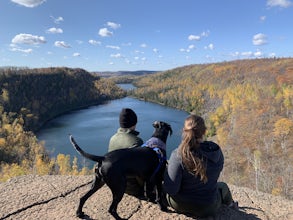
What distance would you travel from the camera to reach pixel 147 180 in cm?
496

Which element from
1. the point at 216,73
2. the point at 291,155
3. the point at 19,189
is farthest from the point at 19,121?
the point at 216,73

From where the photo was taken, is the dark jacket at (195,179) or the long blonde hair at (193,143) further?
the dark jacket at (195,179)

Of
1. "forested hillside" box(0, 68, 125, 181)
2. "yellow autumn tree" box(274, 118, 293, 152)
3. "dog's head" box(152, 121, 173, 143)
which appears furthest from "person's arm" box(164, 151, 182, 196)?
"yellow autumn tree" box(274, 118, 293, 152)

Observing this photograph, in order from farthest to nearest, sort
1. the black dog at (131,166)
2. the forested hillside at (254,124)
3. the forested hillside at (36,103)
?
the forested hillside at (36,103)
the forested hillside at (254,124)
the black dog at (131,166)

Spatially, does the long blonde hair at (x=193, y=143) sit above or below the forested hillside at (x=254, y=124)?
above

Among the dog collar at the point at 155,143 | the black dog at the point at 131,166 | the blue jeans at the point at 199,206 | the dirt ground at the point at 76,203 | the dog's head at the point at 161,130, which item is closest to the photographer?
the black dog at the point at 131,166

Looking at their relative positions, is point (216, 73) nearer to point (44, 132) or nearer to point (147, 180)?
point (44, 132)

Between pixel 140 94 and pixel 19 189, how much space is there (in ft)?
539

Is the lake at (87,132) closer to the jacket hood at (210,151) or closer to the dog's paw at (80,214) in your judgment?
the dog's paw at (80,214)

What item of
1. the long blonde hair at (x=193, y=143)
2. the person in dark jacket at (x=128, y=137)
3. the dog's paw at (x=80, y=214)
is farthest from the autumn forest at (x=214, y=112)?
the long blonde hair at (x=193, y=143)

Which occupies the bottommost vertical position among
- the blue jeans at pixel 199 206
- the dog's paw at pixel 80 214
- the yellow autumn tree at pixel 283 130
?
the yellow autumn tree at pixel 283 130

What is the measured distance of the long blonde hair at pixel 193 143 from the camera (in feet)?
13.7

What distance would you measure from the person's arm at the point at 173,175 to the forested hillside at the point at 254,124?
1342 inches

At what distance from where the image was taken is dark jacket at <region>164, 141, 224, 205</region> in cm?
440
